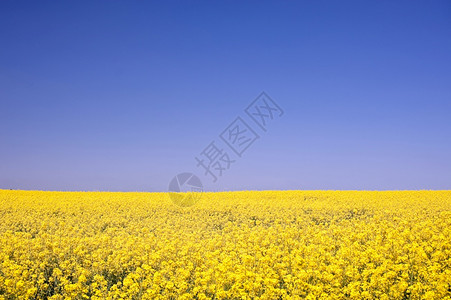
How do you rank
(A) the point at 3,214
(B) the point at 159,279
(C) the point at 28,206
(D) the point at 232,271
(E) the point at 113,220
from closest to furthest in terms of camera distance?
(B) the point at 159,279 → (D) the point at 232,271 → (E) the point at 113,220 → (A) the point at 3,214 → (C) the point at 28,206

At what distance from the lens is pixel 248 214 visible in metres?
20.6

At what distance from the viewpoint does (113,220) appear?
17.2 meters

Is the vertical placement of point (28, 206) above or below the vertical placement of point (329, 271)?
above

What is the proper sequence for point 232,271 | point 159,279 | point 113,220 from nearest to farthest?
1. point 159,279
2. point 232,271
3. point 113,220

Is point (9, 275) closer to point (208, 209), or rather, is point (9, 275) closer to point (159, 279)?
point (159, 279)

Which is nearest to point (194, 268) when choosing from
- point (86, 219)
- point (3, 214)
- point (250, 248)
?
point (250, 248)

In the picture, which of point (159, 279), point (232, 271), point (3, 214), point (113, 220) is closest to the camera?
point (159, 279)

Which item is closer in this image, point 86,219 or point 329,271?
point 329,271

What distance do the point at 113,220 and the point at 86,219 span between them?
1.69m

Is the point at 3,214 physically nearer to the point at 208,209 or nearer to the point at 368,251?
the point at 208,209

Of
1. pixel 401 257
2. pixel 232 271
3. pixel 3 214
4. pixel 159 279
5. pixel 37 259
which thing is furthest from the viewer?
pixel 3 214

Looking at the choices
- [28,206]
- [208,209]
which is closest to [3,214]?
[28,206]

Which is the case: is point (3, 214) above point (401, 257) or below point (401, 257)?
above

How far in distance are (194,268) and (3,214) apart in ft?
55.3
